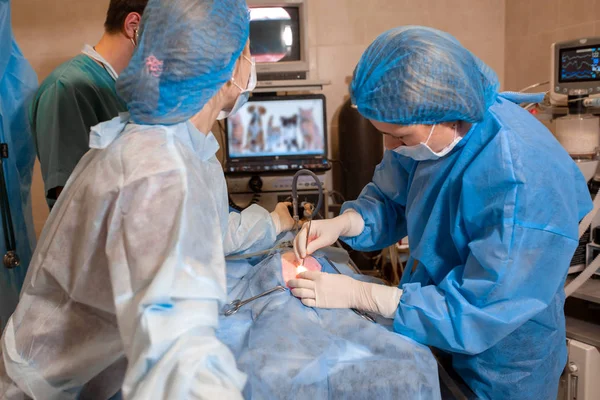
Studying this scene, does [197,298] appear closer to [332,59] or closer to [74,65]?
[74,65]

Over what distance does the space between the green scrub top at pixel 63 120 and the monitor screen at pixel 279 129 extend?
108 cm

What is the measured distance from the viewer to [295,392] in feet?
2.91

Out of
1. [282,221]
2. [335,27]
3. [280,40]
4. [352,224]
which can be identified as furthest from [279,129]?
[352,224]

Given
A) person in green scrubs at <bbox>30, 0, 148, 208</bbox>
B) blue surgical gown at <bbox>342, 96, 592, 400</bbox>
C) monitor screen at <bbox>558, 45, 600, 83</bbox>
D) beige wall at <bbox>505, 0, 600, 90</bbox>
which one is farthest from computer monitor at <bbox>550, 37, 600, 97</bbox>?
person in green scrubs at <bbox>30, 0, 148, 208</bbox>

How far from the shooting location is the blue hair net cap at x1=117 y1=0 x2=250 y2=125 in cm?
89

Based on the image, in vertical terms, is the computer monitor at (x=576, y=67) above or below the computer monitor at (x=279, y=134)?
above

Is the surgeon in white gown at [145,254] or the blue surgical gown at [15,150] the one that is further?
the blue surgical gown at [15,150]

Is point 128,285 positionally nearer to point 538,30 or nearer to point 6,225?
point 6,225

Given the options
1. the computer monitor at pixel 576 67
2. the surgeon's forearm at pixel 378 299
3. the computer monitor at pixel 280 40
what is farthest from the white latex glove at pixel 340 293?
the computer monitor at pixel 280 40

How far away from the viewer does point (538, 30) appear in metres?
2.88

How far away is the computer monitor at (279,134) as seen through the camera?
2.67 meters

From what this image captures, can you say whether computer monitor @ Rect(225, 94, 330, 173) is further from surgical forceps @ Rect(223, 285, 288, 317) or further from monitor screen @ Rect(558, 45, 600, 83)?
surgical forceps @ Rect(223, 285, 288, 317)

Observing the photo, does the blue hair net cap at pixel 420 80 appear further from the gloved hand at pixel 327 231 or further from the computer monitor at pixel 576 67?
A: the computer monitor at pixel 576 67

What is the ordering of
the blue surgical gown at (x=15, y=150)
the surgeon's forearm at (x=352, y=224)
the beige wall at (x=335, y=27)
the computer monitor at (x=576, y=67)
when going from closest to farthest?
1. the surgeon's forearm at (x=352, y=224)
2. the blue surgical gown at (x=15, y=150)
3. the computer monitor at (x=576, y=67)
4. the beige wall at (x=335, y=27)
